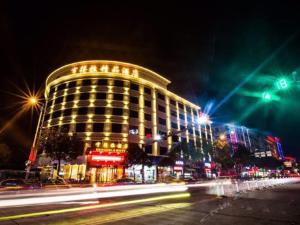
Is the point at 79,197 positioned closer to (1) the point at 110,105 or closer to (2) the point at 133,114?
(1) the point at 110,105

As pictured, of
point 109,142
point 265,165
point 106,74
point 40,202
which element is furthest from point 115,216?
point 265,165

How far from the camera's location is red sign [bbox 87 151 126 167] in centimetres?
3969

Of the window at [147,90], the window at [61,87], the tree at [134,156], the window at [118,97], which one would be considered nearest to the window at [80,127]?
the window at [118,97]

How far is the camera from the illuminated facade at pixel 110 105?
4566 centimetres

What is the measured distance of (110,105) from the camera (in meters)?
48.0

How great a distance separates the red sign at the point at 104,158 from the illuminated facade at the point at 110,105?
55.2 inches

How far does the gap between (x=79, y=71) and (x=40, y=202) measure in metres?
45.1

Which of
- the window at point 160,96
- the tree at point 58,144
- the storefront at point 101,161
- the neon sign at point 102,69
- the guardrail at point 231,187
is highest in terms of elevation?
the neon sign at point 102,69

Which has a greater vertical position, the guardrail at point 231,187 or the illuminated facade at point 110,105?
the illuminated facade at point 110,105

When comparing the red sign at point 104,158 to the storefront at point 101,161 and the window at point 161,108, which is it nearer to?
the storefront at point 101,161

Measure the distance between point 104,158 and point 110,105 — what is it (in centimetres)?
1264

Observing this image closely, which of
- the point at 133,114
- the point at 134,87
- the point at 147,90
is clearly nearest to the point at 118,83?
the point at 134,87

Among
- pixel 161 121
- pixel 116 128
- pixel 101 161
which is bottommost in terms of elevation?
pixel 101 161

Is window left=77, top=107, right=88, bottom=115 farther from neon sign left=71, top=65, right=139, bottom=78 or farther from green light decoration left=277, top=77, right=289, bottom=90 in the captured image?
green light decoration left=277, top=77, right=289, bottom=90
